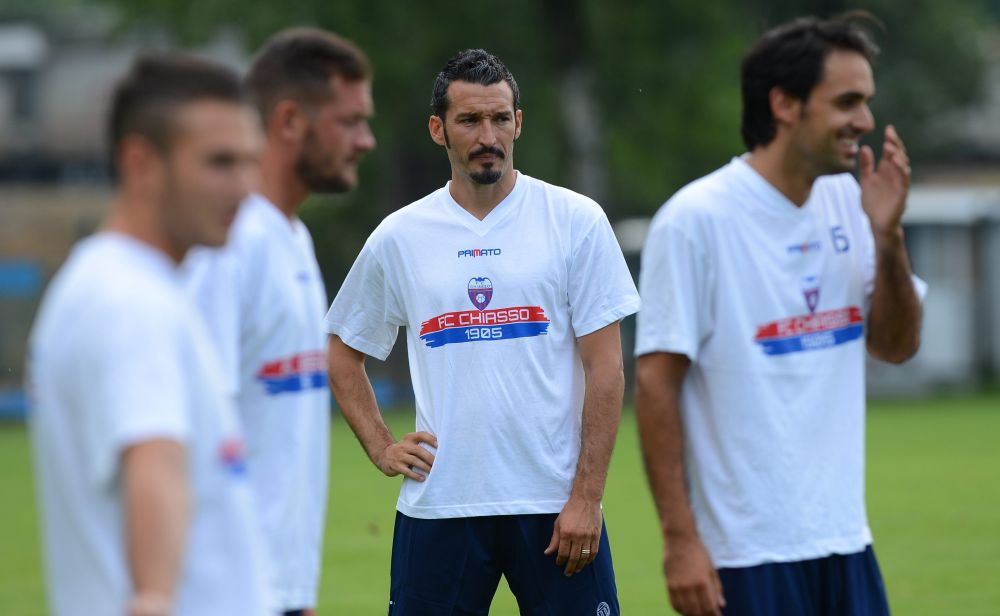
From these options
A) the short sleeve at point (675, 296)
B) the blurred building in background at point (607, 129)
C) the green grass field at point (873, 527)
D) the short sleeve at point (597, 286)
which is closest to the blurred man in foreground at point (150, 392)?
the short sleeve at point (675, 296)

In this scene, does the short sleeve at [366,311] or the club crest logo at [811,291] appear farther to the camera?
the short sleeve at [366,311]

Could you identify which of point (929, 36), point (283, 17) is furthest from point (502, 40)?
point (929, 36)

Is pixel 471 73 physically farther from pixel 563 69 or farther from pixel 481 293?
pixel 563 69

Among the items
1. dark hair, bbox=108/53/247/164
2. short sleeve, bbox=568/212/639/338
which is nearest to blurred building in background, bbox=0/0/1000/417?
short sleeve, bbox=568/212/639/338

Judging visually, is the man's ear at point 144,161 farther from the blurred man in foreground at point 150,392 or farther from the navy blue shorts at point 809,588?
the navy blue shorts at point 809,588

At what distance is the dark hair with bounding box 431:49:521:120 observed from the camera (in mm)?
5973

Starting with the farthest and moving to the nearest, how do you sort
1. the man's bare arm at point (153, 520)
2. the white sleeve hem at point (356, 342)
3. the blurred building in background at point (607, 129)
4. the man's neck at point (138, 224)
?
the blurred building in background at point (607, 129) < the white sleeve hem at point (356, 342) < the man's neck at point (138, 224) < the man's bare arm at point (153, 520)

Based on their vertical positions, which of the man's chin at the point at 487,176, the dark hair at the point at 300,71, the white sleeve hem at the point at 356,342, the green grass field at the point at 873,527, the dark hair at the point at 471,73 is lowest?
the green grass field at the point at 873,527

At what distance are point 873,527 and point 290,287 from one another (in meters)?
10.5

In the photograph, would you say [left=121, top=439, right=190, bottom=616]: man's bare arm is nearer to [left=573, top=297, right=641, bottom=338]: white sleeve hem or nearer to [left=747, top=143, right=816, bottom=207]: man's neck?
[left=747, top=143, right=816, bottom=207]: man's neck

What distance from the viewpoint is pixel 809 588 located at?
15.7ft

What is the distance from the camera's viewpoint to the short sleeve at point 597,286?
585 centimetres

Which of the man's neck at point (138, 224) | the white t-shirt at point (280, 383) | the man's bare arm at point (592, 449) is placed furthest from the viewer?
the man's bare arm at point (592, 449)

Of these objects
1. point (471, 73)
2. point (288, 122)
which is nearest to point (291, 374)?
point (288, 122)
